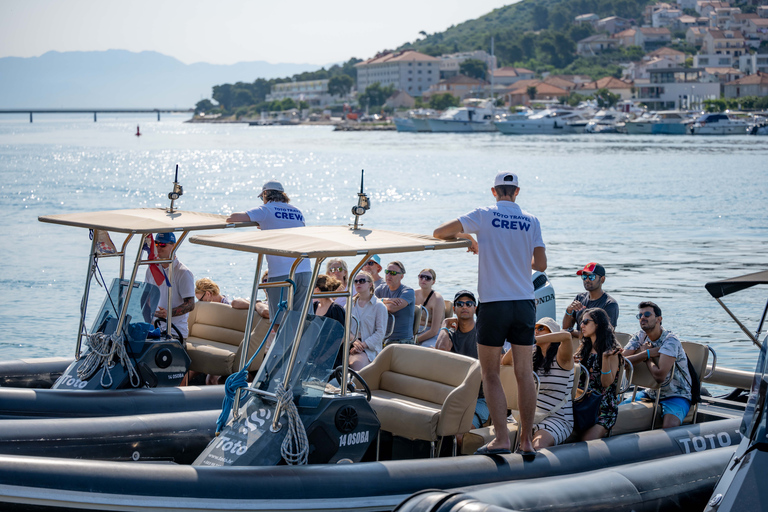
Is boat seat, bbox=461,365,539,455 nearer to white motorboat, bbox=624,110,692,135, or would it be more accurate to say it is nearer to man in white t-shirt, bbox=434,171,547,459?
man in white t-shirt, bbox=434,171,547,459

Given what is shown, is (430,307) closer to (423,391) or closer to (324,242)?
(423,391)

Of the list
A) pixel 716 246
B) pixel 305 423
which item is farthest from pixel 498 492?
pixel 716 246

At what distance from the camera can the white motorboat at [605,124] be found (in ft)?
375

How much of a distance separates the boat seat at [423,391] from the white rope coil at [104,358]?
2245 mm

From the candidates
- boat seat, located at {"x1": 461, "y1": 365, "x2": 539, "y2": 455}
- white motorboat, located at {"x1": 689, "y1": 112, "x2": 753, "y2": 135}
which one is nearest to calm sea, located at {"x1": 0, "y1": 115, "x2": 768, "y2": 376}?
boat seat, located at {"x1": 461, "y1": 365, "x2": 539, "y2": 455}

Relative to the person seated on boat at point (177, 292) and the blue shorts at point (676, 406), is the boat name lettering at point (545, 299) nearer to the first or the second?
the blue shorts at point (676, 406)

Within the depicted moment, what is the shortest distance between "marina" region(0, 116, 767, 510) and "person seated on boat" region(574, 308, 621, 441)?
1.54ft

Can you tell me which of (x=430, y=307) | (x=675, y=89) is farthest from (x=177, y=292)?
(x=675, y=89)

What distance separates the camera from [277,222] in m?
8.01

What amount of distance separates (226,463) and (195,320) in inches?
176

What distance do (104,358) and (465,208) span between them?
2916 cm

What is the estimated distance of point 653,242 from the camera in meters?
27.0

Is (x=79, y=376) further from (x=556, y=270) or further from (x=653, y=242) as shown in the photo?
(x=653, y=242)

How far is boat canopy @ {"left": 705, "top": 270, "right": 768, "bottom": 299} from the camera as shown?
16.5 ft
